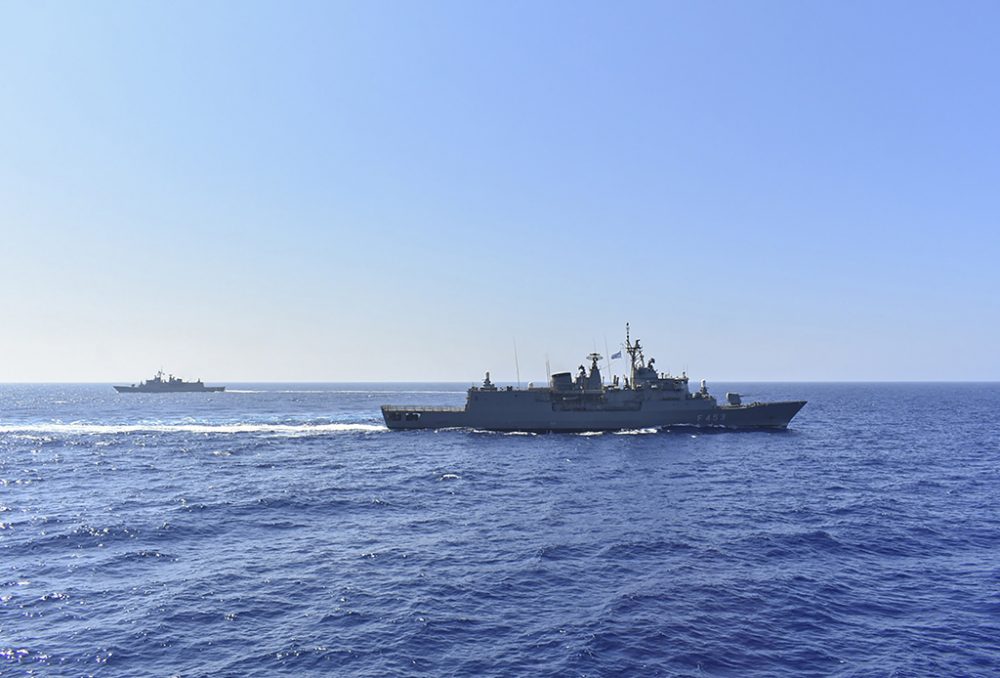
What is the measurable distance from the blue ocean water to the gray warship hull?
18700 mm

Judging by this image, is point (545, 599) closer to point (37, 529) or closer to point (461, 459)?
point (37, 529)

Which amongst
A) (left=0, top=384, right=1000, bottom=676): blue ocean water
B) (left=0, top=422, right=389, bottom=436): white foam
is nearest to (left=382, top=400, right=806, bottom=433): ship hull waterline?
(left=0, top=422, right=389, bottom=436): white foam

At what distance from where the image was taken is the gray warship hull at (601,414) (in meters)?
67.8

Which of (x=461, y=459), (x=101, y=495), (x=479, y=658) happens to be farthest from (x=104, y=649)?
(x=461, y=459)

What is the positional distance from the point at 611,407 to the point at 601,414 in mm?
1473

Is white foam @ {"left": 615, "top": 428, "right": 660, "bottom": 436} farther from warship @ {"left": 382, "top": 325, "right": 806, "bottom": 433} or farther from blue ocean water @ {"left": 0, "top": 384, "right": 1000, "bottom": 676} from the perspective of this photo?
blue ocean water @ {"left": 0, "top": 384, "right": 1000, "bottom": 676}

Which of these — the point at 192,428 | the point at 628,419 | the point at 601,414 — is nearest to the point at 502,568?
the point at 601,414

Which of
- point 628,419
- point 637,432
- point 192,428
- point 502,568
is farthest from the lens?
point 192,428

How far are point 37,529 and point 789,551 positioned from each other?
36605 millimetres

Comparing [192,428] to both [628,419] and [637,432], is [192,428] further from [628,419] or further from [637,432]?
[637,432]

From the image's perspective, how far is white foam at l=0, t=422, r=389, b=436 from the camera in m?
77.6

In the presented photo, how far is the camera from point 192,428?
82688mm

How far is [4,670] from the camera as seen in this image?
15.3 m

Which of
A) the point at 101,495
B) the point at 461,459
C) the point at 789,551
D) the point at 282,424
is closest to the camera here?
the point at 789,551
